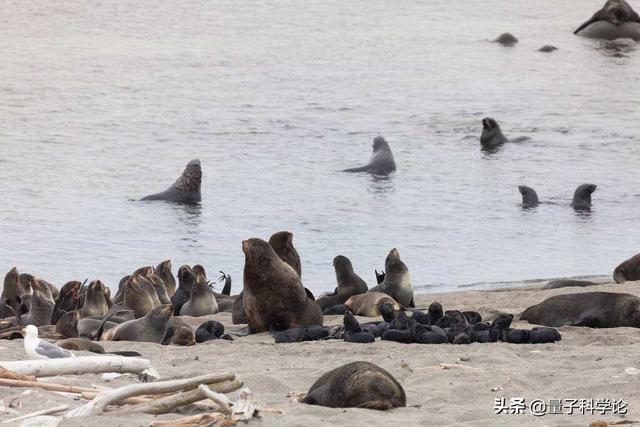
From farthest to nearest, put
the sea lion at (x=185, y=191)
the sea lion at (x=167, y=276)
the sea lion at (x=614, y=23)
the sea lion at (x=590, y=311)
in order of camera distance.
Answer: the sea lion at (x=614, y=23) < the sea lion at (x=185, y=191) < the sea lion at (x=167, y=276) < the sea lion at (x=590, y=311)

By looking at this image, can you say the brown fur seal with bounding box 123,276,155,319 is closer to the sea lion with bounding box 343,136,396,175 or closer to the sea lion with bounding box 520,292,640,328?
the sea lion with bounding box 520,292,640,328

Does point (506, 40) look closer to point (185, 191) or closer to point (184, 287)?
point (185, 191)

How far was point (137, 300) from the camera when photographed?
10.3 metres

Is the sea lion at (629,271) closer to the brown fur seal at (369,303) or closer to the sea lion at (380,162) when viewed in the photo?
the brown fur seal at (369,303)

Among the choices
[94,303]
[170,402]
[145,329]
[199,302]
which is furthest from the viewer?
[199,302]

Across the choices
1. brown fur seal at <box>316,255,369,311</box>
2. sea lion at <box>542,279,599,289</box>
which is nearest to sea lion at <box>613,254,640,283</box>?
sea lion at <box>542,279,599,289</box>

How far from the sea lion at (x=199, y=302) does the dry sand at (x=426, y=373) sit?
163 cm

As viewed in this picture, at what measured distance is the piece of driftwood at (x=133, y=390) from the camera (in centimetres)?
565

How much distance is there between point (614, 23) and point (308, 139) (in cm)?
1905

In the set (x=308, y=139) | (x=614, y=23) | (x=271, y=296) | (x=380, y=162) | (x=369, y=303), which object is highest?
(x=614, y=23)

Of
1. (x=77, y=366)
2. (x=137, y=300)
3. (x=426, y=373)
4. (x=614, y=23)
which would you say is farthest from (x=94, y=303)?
(x=614, y=23)

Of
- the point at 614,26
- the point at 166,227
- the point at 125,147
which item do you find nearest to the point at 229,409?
the point at 166,227

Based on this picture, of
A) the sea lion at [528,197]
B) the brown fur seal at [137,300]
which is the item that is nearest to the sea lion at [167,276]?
the brown fur seal at [137,300]

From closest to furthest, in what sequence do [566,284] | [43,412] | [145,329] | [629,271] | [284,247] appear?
1. [43,412]
2. [145,329]
3. [284,247]
4. [566,284]
5. [629,271]
